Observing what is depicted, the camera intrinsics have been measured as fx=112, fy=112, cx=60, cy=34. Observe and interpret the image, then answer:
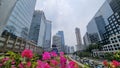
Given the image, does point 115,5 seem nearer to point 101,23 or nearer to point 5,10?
point 101,23

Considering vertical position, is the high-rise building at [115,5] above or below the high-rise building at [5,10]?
above

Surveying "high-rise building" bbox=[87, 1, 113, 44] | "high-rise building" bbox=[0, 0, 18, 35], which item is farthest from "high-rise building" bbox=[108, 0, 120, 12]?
"high-rise building" bbox=[0, 0, 18, 35]

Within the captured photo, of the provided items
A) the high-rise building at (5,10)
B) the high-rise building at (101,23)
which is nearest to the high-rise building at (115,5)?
the high-rise building at (101,23)

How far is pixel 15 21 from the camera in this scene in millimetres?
37156

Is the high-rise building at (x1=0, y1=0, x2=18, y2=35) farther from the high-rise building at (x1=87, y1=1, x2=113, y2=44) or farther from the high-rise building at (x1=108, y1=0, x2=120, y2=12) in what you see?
the high-rise building at (x1=87, y1=1, x2=113, y2=44)

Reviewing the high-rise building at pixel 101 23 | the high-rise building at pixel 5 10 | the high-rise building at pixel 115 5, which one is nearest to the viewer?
the high-rise building at pixel 5 10

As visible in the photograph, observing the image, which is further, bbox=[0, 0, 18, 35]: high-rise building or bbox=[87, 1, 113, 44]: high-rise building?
bbox=[87, 1, 113, 44]: high-rise building

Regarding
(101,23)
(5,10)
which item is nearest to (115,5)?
(101,23)

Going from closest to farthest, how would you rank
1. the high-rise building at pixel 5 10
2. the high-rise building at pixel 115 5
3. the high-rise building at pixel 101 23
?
1. the high-rise building at pixel 5 10
2. the high-rise building at pixel 115 5
3. the high-rise building at pixel 101 23

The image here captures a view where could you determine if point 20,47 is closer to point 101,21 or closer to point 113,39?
point 113,39

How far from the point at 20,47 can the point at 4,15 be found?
1387 inches

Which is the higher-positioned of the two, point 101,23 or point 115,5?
point 115,5

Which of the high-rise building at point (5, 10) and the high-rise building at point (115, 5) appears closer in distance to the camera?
the high-rise building at point (5, 10)

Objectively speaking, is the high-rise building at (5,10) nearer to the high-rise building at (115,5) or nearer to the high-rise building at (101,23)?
the high-rise building at (115,5)
